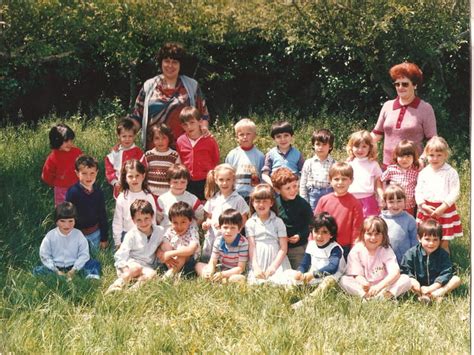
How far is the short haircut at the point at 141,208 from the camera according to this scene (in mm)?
6176

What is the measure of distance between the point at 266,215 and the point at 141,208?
3.28ft

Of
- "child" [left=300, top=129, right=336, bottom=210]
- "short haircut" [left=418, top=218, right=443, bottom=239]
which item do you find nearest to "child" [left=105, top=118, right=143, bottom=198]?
"child" [left=300, top=129, right=336, bottom=210]

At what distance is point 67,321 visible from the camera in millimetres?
5141

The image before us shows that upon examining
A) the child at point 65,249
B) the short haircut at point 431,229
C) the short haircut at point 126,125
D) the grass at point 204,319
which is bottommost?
the grass at point 204,319

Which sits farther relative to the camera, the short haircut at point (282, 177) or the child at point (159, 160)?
the child at point (159, 160)

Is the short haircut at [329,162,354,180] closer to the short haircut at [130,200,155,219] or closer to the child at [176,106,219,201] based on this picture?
the child at [176,106,219,201]

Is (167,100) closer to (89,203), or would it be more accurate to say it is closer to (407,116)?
(89,203)

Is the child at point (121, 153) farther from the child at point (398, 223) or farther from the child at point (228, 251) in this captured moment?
the child at point (398, 223)

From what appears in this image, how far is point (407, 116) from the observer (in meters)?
6.64

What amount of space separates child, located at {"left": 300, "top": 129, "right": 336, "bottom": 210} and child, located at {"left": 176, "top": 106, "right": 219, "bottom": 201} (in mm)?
855

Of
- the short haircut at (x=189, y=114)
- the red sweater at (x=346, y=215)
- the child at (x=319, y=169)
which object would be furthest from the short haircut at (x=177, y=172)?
the red sweater at (x=346, y=215)

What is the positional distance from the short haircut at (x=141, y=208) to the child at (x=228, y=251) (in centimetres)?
57

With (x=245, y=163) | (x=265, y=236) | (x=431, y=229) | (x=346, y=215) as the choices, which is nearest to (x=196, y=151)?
(x=245, y=163)

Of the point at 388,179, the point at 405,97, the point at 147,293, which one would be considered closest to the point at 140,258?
the point at 147,293
